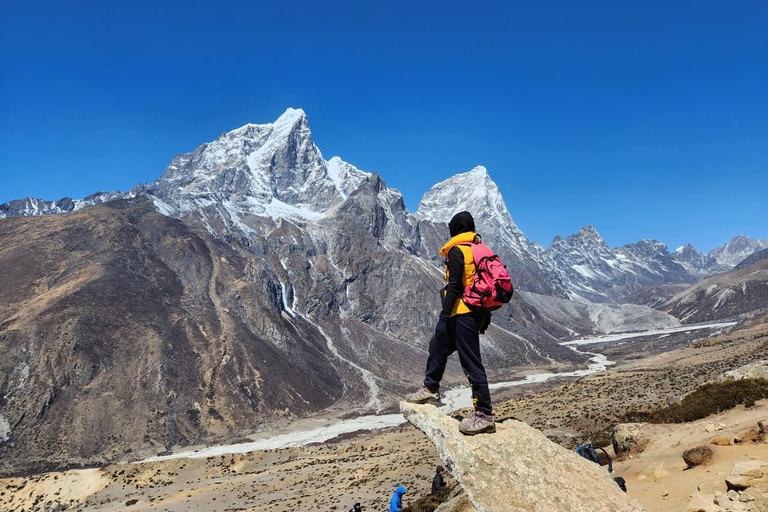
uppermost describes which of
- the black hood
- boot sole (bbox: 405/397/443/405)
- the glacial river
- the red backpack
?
the black hood

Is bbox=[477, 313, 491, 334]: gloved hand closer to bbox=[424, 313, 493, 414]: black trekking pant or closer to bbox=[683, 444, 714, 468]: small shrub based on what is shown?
bbox=[424, 313, 493, 414]: black trekking pant

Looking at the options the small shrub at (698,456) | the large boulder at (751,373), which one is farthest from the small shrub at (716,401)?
the small shrub at (698,456)

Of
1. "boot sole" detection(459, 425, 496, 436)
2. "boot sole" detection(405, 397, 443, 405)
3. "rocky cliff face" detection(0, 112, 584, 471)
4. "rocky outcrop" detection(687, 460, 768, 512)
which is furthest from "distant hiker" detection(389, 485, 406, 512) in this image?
"rocky cliff face" detection(0, 112, 584, 471)

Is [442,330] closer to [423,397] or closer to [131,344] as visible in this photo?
[423,397]

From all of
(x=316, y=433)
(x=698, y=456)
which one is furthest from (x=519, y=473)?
(x=316, y=433)

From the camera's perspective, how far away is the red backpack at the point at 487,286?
7.44 m

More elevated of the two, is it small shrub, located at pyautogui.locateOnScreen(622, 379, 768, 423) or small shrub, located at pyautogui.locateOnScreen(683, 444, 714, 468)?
small shrub, located at pyautogui.locateOnScreen(683, 444, 714, 468)

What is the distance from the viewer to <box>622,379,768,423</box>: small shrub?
1886 cm

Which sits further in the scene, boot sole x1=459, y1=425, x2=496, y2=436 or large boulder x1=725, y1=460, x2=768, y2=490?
large boulder x1=725, y1=460, x2=768, y2=490

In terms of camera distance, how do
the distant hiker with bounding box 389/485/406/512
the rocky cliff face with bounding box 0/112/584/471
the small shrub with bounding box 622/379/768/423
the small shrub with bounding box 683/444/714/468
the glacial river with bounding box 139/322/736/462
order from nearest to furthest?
the small shrub with bounding box 683/444/714/468 → the distant hiker with bounding box 389/485/406/512 → the small shrub with bounding box 622/379/768/423 → the glacial river with bounding box 139/322/736/462 → the rocky cliff face with bounding box 0/112/584/471

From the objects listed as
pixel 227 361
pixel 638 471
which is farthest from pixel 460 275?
pixel 227 361

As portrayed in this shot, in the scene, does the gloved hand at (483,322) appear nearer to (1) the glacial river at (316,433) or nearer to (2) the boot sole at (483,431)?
(2) the boot sole at (483,431)

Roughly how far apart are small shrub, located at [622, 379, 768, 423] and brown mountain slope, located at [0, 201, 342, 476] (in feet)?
271

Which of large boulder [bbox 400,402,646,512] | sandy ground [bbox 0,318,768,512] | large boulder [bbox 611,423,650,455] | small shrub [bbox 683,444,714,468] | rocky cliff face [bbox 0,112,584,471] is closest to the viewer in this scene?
large boulder [bbox 400,402,646,512]
